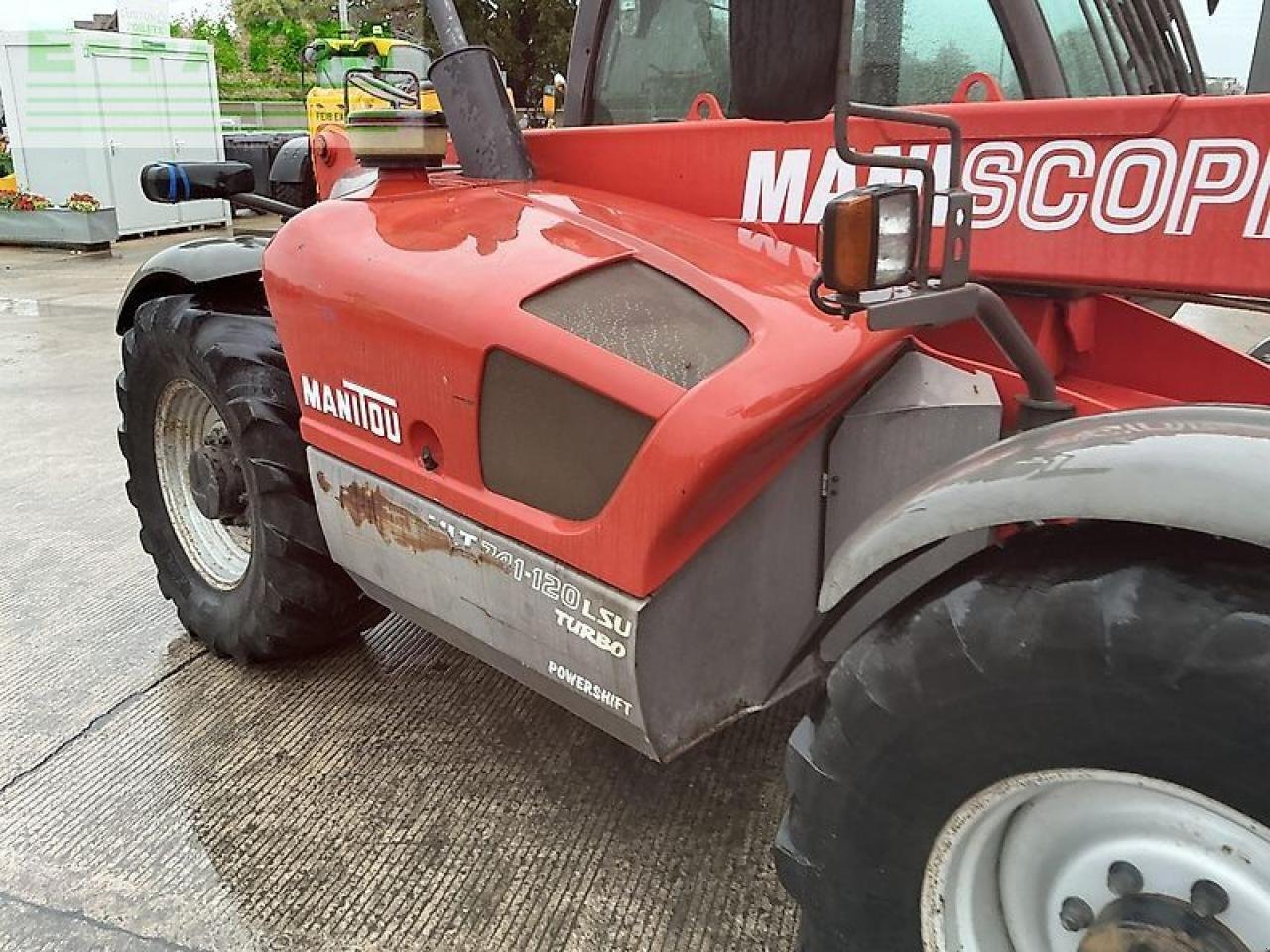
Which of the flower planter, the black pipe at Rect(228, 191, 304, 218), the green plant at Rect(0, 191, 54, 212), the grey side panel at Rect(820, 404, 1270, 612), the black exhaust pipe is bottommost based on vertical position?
the flower planter

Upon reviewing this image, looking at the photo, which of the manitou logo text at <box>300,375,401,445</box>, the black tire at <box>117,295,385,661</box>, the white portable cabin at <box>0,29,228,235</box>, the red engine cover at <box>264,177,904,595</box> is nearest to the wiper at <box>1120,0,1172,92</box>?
the red engine cover at <box>264,177,904,595</box>

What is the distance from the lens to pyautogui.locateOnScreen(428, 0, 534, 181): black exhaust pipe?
286 centimetres

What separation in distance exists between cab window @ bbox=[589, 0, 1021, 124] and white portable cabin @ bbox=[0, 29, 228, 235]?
13.5 meters

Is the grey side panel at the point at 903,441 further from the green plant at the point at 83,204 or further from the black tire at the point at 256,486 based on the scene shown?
the green plant at the point at 83,204

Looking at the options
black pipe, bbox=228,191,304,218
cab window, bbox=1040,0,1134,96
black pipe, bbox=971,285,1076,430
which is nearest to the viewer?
black pipe, bbox=971,285,1076,430

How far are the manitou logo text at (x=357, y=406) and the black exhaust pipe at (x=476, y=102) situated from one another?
2.40 ft

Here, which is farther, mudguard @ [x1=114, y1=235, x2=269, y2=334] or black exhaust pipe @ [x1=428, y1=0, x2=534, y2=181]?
mudguard @ [x1=114, y1=235, x2=269, y2=334]

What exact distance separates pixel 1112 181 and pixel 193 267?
260cm

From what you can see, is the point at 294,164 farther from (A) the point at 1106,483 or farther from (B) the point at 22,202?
(B) the point at 22,202

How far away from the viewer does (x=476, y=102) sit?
291 centimetres

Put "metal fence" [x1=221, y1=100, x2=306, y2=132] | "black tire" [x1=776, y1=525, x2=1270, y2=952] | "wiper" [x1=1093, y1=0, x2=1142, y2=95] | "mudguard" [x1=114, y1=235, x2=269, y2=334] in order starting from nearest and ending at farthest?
1. "black tire" [x1=776, y1=525, x2=1270, y2=952]
2. "wiper" [x1=1093, y1=0, x2=1142, y2=95]
3. "mudguard" [x1=114, y1=235, x2=269, y2=334]
4. "metal fence" [x1=221, y1=100, x2=306, y2=132]

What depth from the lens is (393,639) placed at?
12.1ft

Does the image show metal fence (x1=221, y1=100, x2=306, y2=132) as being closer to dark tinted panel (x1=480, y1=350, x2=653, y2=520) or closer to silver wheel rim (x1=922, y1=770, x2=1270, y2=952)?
dark tinted panel (x1=480, y1=350, x2=653, y2=520)

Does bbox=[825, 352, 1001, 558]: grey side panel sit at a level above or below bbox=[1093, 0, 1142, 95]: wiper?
below
